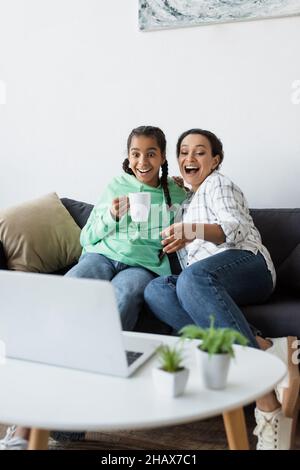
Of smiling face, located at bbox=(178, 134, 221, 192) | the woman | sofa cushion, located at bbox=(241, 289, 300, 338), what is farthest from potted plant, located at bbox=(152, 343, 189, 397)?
smiling face, located at bbox=(178, 134, 221, 192)

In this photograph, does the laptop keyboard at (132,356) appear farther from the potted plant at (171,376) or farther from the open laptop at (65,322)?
the potted plant at (171,376)

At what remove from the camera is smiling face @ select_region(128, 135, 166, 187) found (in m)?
2.38

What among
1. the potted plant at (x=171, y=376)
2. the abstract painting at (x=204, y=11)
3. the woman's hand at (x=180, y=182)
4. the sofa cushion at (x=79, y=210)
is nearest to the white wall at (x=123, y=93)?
the abstract painting at (x=204, y=11)

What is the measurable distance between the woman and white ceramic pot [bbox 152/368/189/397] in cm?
64

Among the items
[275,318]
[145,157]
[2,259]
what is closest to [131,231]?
[145,157]

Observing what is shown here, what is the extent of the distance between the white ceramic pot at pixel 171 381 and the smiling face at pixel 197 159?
1.25m

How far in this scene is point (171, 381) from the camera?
1176 mm

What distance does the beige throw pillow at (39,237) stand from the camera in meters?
2.50

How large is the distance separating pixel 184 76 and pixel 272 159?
24.1 inches

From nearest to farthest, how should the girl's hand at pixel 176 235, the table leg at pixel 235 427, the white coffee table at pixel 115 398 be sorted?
the white coffee table at pixel 115 398 < the table leg at pixel 235 427 < the girl's hand at pixel 176 235

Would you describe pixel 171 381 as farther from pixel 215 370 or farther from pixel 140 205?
pixel 140 205

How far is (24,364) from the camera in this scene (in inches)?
54.3

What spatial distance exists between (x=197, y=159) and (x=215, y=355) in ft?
4.03
